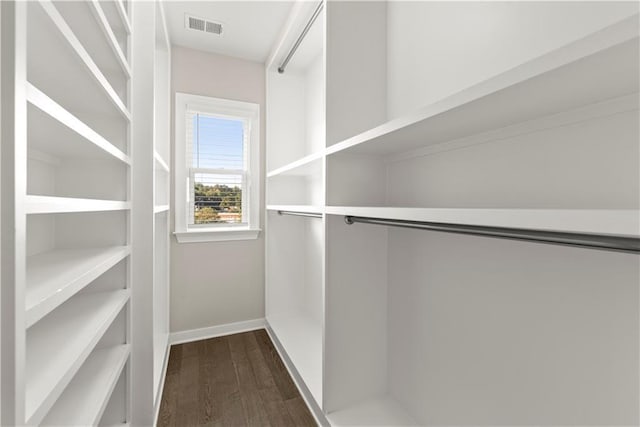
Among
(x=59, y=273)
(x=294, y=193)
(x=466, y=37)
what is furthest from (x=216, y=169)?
(x=466, y=37)

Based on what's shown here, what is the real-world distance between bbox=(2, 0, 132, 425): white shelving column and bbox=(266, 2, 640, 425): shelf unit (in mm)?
889

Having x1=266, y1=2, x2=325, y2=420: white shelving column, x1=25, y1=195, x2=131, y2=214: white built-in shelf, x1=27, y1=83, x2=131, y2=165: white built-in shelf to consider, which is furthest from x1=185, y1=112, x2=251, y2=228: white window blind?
x1=25, y1=195, x2=131, y2=214: white built-in shelf

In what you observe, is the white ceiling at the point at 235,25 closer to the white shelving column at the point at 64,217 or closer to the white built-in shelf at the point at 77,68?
the white shelving column at the point at 64,217

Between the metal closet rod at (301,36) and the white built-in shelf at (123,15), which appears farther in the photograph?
the metal closet rod at (301,36)

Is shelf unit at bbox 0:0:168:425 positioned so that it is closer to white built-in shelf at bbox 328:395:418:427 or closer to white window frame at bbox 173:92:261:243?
white built-in shelf at bbox 328:395:418:427

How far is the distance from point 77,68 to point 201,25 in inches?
63.8

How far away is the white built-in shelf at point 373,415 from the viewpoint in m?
1.34

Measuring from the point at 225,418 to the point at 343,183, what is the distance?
4.58 feet

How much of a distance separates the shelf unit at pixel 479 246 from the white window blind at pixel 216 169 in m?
1.06

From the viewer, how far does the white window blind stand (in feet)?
8.21

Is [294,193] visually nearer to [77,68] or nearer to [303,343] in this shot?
[303,343]

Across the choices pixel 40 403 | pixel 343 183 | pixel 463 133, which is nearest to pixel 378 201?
pixel 343 183

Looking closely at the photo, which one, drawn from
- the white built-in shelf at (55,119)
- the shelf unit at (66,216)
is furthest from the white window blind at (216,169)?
the white built-in shelf at (55,119)

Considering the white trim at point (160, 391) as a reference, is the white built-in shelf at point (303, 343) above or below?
above
